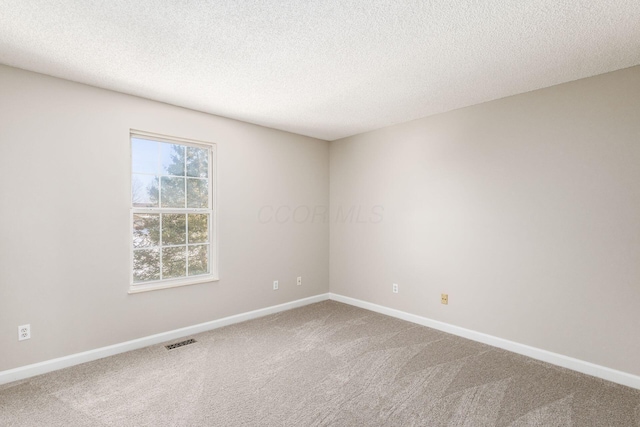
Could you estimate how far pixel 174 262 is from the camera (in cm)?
344

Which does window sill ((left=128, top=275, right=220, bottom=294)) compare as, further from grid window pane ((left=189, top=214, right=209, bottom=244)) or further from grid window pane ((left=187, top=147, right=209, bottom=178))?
grid window pane ((left=187, top=147, right=209, bottom=178))

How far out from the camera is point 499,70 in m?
2.53

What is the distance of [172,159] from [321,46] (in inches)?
83.2

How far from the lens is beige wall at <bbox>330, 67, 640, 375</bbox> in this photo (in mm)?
2516

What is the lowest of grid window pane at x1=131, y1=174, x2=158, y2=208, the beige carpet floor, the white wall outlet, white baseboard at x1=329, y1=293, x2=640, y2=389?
the beige carpet floor

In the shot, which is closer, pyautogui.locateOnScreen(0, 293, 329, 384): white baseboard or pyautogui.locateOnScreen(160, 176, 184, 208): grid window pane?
pyautogui.locateOnScreen(0, 293, 329, 384): white baseboard

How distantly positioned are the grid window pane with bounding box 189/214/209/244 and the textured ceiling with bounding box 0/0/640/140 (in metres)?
1.27

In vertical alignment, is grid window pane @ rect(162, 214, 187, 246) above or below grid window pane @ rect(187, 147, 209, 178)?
below

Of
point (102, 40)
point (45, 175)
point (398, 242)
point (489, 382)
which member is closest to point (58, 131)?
point (45, 175)

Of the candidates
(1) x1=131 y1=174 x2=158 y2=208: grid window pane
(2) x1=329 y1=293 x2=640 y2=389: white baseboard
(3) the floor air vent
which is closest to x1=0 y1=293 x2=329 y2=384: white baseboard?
(3) the floor air vent

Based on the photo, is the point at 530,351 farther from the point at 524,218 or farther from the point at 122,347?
the point at 122,347

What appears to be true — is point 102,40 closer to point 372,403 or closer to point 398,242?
point 372,403

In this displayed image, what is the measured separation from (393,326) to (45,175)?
3667 mm

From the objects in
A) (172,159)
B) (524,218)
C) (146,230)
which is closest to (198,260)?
(146,230)
